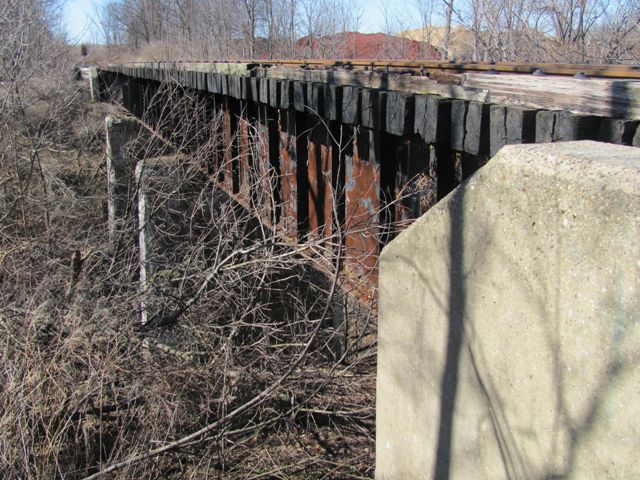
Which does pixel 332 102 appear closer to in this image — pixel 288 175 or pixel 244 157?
pixel 288 175

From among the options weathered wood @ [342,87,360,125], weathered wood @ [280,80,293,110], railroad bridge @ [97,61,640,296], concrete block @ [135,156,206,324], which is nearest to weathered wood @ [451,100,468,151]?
railroad bridge @ [97,61,640,296]

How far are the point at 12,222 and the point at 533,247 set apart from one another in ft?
28.0

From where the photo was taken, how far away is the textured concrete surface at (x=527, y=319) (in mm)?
1739

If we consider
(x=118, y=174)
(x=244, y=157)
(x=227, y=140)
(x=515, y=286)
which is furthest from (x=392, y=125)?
(x=118, y=174)

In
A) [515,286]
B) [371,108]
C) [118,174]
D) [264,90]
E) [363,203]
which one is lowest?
[118,174]

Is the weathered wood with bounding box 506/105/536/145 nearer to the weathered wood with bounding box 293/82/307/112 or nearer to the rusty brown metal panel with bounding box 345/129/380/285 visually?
the rusty brown metal panel with bounding box 345/129/380/285

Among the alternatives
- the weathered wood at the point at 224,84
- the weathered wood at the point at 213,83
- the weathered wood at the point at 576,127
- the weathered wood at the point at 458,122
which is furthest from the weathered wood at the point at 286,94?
the weathered wood at the point at 576,127

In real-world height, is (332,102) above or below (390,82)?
below

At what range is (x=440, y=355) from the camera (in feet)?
8.43

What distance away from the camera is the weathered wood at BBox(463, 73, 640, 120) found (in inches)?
115

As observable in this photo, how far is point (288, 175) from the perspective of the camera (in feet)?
22.3

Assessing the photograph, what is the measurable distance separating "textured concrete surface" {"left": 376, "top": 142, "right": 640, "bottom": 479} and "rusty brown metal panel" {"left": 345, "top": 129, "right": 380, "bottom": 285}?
2.37 m

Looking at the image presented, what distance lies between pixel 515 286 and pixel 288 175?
4835 millimetres

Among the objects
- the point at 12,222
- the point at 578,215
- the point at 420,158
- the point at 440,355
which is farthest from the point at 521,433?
the point at 12,222
